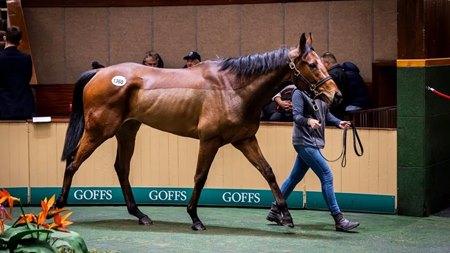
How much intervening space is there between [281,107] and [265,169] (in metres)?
1.25

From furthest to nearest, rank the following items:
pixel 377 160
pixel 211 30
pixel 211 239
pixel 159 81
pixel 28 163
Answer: pixel 211 30 → pixel 28 163 → pixel 377 160 → pixel 159 81 → pixel 211 239

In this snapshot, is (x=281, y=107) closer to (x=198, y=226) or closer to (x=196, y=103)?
(x=196, y=103)

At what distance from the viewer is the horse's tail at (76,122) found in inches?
352

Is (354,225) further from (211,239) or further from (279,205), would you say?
(211,239)

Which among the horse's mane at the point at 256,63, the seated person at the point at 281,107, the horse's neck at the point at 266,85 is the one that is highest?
the horse's mane at the point at 256,63

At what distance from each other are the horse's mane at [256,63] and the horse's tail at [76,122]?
1.41m

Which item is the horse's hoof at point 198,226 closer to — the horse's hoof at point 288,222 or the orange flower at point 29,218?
the horse's hoof at point 288,222

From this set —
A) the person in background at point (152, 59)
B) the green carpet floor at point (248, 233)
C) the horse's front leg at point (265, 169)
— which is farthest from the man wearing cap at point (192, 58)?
the horse's front leg at point (265, 169)

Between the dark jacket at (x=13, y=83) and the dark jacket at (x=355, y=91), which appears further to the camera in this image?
the dark jacket at (x=355, y=91)

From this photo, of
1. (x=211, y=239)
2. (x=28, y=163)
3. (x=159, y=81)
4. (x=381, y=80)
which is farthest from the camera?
(x=381, y=80)

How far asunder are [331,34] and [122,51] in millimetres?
2791

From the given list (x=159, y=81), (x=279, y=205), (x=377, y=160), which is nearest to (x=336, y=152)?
(x=377, y=160)

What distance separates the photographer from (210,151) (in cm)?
839

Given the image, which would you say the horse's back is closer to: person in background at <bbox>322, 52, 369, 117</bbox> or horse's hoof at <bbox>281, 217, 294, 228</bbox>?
horse's hoof at <bbox>281, 217, 294, 228</bbox>
